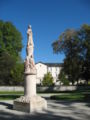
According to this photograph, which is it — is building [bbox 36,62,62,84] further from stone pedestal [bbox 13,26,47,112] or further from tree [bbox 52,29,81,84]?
stone pedestal [bbox 13,26,47,112]

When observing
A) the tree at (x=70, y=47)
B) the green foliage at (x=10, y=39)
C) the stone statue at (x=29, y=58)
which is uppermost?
the green foliage at (x=10, y=39)

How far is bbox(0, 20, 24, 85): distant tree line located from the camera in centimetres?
5456

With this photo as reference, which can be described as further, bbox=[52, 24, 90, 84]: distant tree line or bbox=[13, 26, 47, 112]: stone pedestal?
bbox=[52, 24, 90, 84]: distant tree line

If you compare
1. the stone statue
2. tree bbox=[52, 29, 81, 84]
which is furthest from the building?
the stone statue

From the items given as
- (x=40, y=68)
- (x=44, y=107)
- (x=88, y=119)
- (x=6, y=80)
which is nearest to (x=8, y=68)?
(x=6, y=80)

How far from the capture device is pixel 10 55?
5581cm

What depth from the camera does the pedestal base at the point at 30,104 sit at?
1420 cm

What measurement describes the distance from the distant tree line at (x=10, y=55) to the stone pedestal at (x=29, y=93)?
37600mm

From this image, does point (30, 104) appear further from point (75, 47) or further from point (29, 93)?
point (75, 47)

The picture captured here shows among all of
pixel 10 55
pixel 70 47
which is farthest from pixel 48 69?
pixel 70 47

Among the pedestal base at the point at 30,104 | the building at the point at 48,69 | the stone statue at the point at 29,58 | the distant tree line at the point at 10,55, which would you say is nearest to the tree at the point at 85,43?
the distant tree line at the point at 10,55

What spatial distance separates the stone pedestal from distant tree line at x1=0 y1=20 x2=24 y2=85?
1480 inches

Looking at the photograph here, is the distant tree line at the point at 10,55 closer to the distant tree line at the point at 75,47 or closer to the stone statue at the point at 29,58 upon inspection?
the distant tree line at the point at 75,47

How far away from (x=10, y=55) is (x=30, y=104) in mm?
42378
